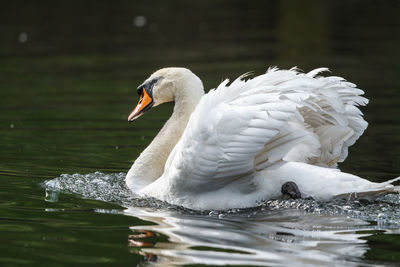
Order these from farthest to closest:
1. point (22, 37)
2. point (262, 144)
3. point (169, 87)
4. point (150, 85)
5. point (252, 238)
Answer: point (22, 37) → point (150, 85) → point (169, 87) → point (262, 144) → point (252, 238)

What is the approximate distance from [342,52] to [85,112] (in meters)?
8.40

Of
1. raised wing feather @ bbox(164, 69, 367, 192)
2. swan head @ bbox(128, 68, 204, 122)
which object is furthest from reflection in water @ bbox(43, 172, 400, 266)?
swan head @ bbox(128, 68, 204, 122)

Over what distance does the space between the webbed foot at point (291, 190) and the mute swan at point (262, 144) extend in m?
0.06

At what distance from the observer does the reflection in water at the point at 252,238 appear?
5.44 m

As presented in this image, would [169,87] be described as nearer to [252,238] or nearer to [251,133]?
[251,133]

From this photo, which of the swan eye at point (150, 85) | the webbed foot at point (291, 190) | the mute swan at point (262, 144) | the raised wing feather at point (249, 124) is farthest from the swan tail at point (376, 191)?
the swan eye at point (150, 85)

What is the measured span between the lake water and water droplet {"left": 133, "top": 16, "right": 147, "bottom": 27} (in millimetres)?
99

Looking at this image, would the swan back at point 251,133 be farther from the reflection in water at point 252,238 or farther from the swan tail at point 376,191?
the swan tail at point 376,191

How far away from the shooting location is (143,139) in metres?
11.1

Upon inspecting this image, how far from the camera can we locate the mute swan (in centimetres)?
647

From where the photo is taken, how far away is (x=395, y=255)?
18.3 ft

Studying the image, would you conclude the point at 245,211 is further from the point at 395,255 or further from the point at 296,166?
the point at 395,255

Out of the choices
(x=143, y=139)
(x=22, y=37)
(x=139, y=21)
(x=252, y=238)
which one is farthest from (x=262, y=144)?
(x=139, y=21)

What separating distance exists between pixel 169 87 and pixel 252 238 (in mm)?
2497
